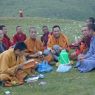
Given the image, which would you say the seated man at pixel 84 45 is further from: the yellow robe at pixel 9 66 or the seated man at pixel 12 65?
the yellow robe at pixel 9 66

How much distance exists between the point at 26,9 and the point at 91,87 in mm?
60439

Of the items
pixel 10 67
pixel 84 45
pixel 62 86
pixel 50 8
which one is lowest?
pixel 50 8

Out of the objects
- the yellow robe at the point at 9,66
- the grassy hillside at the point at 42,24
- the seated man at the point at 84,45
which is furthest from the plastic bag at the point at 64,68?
the grassy hillside at the point at 42,24

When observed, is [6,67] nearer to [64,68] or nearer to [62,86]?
[62,86]

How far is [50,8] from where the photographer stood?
229 ft

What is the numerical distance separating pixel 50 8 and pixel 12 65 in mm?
59752

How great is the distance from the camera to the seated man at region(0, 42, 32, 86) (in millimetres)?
10359

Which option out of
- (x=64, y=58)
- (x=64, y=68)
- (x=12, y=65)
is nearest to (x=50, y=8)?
(x=64, y=58)

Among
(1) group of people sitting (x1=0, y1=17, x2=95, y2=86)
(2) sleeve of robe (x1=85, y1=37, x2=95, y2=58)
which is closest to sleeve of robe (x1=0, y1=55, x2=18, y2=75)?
(1) group of people sitting (x1=0, y1=17, x2=95, y2=86)

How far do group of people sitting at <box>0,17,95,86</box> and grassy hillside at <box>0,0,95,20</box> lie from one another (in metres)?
50.5

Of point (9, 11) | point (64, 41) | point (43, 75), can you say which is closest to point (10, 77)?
point (43, 75)

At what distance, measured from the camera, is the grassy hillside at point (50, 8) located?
217 feet

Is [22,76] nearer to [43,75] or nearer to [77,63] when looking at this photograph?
[43,75]

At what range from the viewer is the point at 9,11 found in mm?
67375
